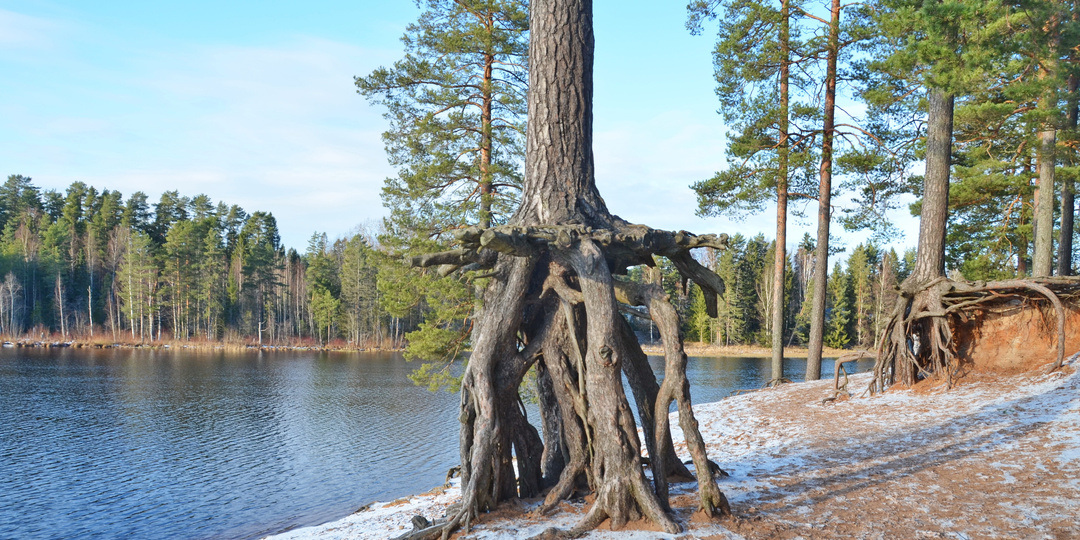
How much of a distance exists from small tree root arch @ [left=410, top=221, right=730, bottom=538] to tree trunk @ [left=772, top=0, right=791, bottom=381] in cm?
1021

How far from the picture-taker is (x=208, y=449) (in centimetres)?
1627

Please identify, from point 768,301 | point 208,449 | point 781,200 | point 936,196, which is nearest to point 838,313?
point 768,301

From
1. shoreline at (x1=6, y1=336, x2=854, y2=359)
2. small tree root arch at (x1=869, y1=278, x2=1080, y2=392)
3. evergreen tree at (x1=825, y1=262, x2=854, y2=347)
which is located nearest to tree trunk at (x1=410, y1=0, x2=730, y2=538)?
small tree root arch at (x1=869, y1=278, x2=1080, y2=392)

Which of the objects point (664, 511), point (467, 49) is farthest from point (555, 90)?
point (467, 49)

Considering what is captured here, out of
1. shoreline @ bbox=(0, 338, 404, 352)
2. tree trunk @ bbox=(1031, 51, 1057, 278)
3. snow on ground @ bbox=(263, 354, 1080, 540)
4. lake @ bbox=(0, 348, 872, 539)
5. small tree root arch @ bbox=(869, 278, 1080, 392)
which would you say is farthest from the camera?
shoreline @ bbox=(0, 338, 404, 352)

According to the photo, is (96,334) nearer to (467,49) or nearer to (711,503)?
(467,49)

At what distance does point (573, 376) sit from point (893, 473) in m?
3.14

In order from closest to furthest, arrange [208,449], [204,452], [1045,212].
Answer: [1045,212] → [204,452] → [208,449]

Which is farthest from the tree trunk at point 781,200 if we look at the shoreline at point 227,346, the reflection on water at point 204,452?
the shoreline at point 227,346

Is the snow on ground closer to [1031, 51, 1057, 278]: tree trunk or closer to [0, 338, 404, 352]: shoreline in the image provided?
[1031, 51, 1057, 278]: tree trunk

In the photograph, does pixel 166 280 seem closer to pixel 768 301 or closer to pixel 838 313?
pixel 768 301

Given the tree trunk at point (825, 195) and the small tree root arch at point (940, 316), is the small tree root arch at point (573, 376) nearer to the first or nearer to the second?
the small tree root arch at point (940, 316)

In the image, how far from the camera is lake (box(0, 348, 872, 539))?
11.0 meters

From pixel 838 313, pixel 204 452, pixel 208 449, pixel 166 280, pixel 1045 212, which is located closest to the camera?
pixel 1045 212
